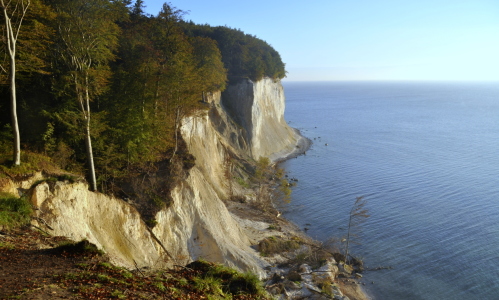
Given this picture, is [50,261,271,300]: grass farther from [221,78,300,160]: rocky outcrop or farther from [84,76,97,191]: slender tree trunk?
[221,78,300,160]: rocky outcrop

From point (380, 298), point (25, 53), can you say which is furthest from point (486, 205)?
point (25, 53)

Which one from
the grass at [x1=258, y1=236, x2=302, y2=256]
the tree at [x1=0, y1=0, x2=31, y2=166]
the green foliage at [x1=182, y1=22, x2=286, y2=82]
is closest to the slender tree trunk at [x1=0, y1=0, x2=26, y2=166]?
the tree at [x1=0, y1=0, x2=31, y2=166]

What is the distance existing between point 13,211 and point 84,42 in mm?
7956

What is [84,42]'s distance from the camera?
16.1 metres

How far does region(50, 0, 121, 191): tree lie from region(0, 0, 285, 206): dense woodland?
0.04 metres

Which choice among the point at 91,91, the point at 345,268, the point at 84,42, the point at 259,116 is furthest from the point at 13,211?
the point at 259,116

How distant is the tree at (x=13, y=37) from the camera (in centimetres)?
1369

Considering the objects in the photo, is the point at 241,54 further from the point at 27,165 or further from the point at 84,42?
the point at 27,165

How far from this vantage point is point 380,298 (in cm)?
2497

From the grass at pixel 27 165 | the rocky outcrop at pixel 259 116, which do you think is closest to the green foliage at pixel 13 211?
the grass at pixel 27 165

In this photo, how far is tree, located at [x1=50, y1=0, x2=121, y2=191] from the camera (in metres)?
15.9

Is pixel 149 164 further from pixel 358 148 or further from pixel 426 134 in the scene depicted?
pixel 426 134

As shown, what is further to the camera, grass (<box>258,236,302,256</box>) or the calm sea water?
grass (<box>258,236,302,256</box>)

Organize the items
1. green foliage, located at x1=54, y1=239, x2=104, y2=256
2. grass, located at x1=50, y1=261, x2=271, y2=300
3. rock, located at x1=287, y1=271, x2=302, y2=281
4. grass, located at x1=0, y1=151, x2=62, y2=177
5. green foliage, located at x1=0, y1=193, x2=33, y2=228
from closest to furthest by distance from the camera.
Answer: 1. grass, located at x1=50, y1=261, x2=271, y2=300
2. green foliage, located at x1=54, y1=239, x2=104, y2=256
3. green foliage, located at x1=0, y1=193, x2=33, y2=228
4. grass, located at x1=0, y1=151, x2=62, y2=177
5. rock, located at x1=287, y1=271, x2=302, y2=281
